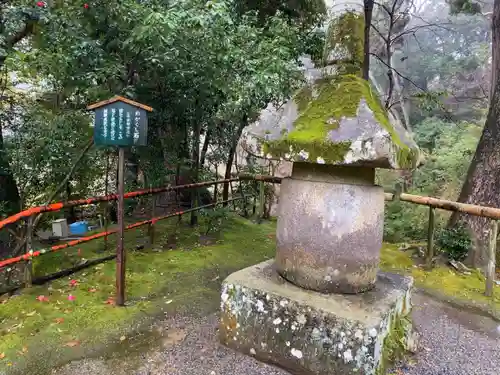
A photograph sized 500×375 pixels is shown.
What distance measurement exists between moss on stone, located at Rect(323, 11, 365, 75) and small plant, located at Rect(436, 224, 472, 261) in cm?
374

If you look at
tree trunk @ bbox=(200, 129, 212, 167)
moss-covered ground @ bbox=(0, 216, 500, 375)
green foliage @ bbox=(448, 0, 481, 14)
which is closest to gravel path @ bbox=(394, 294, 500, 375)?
moss-covered ground @ bbox=(0, 216, 500, 375)

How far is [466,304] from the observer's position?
4121mm

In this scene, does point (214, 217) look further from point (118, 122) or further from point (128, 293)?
point (118, 122)

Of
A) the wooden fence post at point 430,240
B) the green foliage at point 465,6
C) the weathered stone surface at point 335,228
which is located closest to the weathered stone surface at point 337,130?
the weathered stone surface at point 335,228

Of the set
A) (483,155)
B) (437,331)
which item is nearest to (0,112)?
(437,331)

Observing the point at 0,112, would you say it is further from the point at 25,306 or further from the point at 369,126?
the point at 369,126

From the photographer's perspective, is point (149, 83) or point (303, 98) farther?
point (149, 83)

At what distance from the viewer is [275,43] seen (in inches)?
180

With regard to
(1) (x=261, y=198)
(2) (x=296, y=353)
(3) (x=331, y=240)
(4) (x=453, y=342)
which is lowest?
(4) (x=453, y=342)

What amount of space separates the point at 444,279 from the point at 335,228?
313 cm

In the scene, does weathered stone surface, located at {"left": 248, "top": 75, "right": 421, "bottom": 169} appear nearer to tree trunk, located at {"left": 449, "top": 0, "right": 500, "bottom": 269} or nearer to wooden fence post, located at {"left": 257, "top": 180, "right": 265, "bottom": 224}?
tree trunk, located at {"left": 449, "top": 0, "right": 500, "bottom": 269}

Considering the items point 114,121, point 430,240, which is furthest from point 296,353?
point 430,240

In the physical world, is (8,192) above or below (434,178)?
below

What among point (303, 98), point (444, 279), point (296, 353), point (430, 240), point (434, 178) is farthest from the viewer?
point (434, 178)
